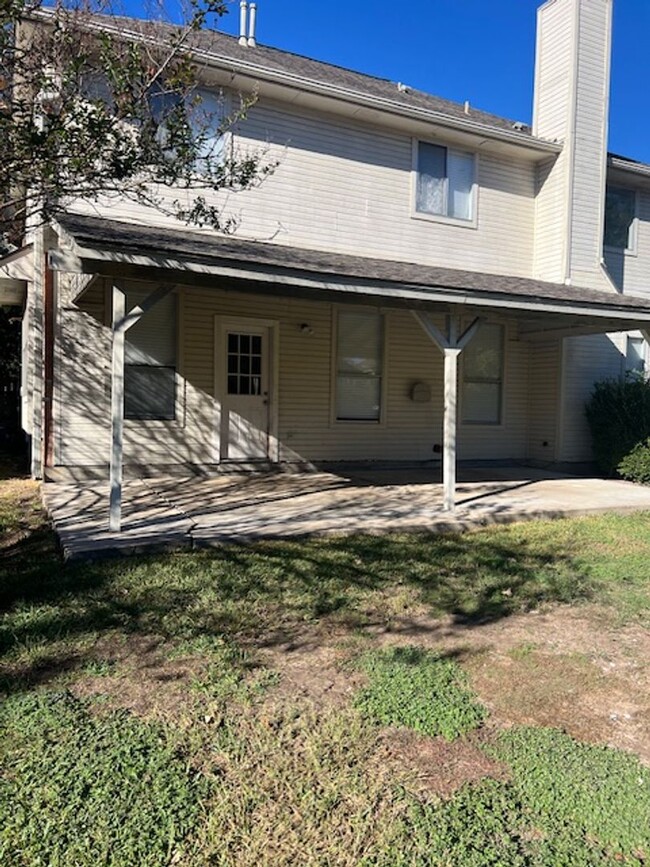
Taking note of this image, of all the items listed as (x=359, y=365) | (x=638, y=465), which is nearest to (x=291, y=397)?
(x=359, y=365)

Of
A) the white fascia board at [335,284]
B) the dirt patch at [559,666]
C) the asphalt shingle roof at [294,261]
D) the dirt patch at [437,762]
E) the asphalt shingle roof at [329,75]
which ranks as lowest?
the dirt patch at [437,762]

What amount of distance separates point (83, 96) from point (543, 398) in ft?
31.4

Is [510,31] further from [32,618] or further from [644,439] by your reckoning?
[32,618]

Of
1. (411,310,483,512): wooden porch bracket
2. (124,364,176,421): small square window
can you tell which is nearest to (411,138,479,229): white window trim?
(411,310,483,512): wooden porch bracket

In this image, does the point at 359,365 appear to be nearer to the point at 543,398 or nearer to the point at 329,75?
the point at 543,398

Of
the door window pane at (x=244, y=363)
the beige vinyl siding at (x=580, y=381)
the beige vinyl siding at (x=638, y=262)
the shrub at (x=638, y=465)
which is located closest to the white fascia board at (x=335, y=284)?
the shrub at (x=638, y=465)

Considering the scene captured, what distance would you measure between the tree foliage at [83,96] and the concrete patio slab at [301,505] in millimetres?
2877

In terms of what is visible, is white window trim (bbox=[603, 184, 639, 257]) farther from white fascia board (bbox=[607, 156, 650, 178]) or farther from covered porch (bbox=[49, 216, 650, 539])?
covered porch (bbox=[49, 216, 650, 539])

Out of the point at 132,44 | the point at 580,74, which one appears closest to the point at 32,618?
the point at 132,44

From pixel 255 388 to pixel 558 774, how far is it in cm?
806

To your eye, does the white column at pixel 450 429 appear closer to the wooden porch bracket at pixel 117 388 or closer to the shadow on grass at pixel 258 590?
the shadow on grass at pixel 258 590

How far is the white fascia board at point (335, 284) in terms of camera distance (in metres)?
5.50

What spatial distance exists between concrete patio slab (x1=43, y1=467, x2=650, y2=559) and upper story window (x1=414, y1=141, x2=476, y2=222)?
470 cm

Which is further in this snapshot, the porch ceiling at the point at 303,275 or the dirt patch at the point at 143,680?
the porch ceiling at the point at 303,275
